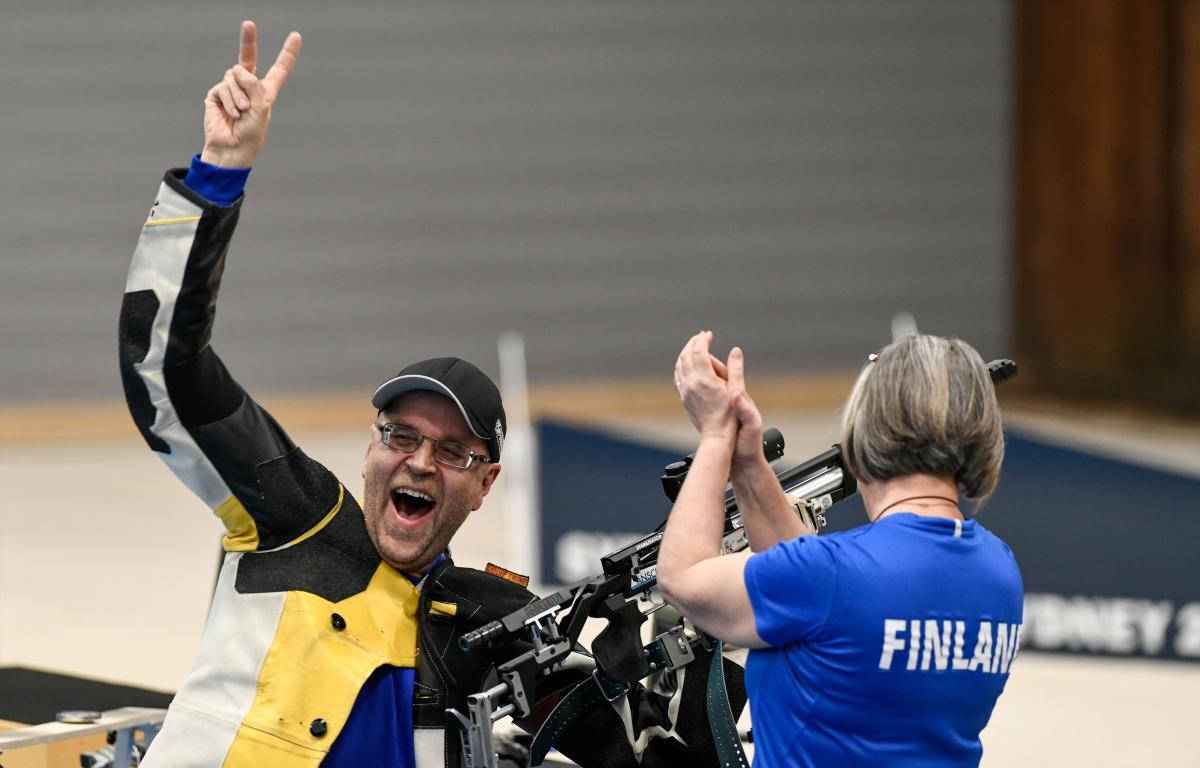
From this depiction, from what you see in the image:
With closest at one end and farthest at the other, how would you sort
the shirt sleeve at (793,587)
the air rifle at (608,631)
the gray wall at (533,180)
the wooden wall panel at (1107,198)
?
the shirt sleeve at (793,587) < the air rifle at (608,631) < the gray wall at (533,180) < the wooden wall panel at (1107,198)

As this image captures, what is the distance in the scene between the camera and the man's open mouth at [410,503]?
2.43 m

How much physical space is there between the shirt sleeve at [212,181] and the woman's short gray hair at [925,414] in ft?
3.00

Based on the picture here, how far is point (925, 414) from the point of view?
1.91 metres

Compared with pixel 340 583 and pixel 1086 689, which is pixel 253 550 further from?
pixel 1086 689

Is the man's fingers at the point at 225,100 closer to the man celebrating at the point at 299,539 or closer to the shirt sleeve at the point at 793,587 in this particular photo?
the man celebrating at the point at 299,539

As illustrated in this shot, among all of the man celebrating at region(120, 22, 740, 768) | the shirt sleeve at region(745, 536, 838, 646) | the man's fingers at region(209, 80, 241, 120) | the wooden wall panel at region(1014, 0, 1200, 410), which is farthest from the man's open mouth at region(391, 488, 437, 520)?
the wooden wall panel at region(1014, 0, 1200, 410)

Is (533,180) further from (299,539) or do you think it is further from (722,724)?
(722,724)

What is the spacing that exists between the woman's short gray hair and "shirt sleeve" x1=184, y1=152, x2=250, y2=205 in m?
0.92

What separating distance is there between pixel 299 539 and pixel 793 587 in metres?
0.87

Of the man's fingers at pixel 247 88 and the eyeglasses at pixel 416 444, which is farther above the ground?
the man's fingers at pixel 247 88

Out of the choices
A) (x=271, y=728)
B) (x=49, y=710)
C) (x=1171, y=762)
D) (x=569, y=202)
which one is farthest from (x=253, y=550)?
(x=569, y=202)

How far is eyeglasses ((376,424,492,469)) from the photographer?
2438mm

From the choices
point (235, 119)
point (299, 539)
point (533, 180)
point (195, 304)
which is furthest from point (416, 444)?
point (533, 180)

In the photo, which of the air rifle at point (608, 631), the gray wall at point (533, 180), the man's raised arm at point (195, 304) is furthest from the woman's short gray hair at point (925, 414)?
the gray wall at point (533, 180)
